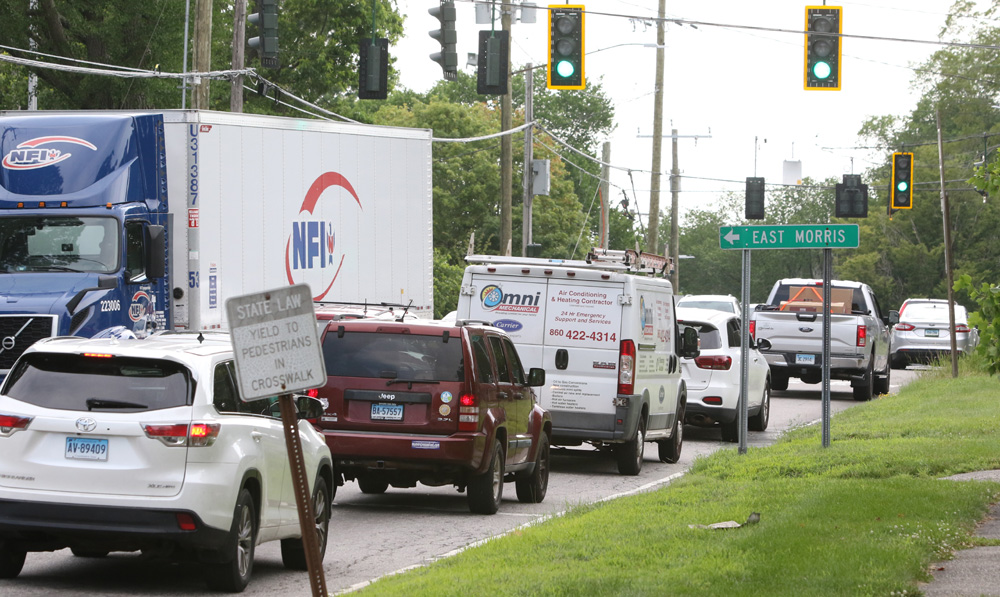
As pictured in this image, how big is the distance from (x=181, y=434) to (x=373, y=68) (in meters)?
13.2

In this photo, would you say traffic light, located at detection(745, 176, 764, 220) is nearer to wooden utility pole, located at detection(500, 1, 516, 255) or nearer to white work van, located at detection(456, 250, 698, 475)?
wooden utility pole, located at detection(500, 1, 516, 255)

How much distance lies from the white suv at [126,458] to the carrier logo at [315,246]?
10.9 meters

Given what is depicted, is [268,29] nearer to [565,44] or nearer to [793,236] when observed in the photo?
[565,44]

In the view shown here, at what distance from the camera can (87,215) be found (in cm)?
1677

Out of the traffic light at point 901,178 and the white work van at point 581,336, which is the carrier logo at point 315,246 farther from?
the traffic light at point 901,178

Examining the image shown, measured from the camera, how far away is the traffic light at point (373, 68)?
21.0 meters

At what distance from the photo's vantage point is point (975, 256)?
3354 inches

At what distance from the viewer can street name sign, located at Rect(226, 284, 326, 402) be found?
6871mm

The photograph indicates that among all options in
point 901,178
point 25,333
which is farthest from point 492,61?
point 901,178

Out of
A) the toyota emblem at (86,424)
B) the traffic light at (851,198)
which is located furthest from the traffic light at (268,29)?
the traffic light at (851,198)

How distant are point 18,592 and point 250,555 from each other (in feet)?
4.55

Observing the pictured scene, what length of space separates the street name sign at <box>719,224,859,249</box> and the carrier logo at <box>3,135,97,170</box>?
7.57 m

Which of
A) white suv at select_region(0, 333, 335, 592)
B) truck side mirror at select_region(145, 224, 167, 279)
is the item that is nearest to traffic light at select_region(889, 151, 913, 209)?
truck side mirror at select_region(145, 224, 167, 279)

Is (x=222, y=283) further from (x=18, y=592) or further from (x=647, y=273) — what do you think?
(x=18, y=592)
